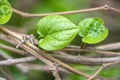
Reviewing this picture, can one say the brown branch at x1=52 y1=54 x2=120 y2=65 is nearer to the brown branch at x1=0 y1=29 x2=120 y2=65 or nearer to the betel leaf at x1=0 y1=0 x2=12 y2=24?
the brown branch at x1=0 y1=29 x2=120 y2=65

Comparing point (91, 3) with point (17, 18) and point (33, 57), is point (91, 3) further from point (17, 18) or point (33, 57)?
point (33, 57)

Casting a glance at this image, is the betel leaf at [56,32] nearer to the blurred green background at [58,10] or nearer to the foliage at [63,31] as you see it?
the foliage at [63,31]

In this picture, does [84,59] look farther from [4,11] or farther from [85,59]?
[4,11]

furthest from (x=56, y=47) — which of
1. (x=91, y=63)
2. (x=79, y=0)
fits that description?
(x=79, y=0)

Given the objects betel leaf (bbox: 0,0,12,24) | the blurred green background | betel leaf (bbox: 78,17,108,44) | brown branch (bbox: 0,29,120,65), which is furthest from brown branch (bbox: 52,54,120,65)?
the blurred green background

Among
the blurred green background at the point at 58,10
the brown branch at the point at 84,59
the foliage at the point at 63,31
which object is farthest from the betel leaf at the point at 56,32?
the blurred green background at the point at 58,10

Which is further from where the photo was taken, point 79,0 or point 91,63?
point 79,0

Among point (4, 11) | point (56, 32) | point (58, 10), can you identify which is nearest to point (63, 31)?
point (56, 32)
